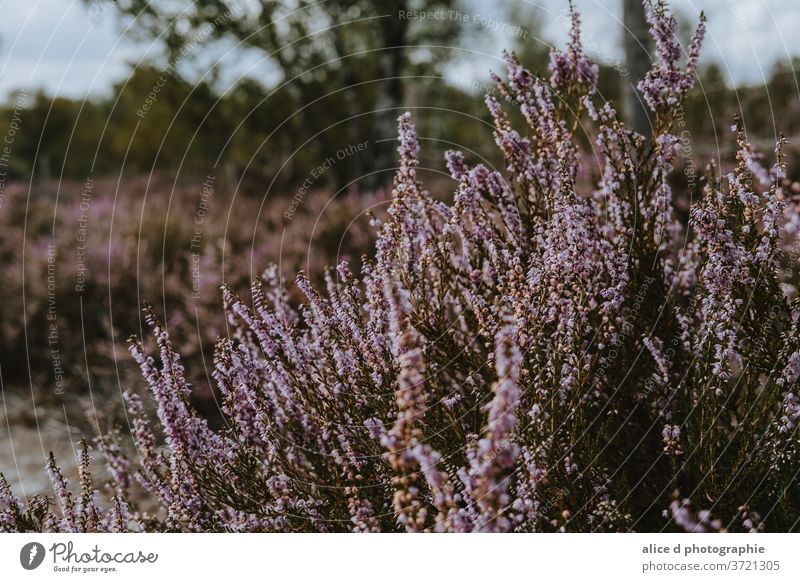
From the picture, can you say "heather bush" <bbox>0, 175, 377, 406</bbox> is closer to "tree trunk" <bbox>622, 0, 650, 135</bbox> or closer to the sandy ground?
the sandy ground

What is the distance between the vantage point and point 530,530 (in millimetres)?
2027

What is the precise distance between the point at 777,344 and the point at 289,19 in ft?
20.7

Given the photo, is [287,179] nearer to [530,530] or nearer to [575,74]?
[575,74]

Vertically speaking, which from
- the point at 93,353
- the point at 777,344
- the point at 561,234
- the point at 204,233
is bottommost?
the point at 777,344

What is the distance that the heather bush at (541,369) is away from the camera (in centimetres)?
201
